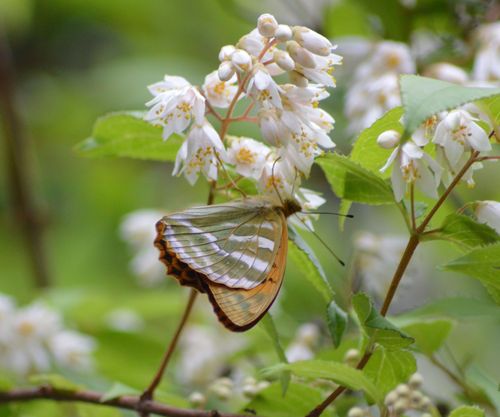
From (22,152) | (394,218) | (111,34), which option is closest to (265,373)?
(22,152)

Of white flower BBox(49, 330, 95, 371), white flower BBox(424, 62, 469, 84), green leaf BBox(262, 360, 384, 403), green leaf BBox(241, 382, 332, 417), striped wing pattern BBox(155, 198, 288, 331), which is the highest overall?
white flower BBox(424, 62, 469, 84)

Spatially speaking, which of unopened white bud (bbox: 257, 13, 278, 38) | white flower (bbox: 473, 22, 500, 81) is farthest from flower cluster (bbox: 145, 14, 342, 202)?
white flower (bbox: 473, 22, 500, 81)

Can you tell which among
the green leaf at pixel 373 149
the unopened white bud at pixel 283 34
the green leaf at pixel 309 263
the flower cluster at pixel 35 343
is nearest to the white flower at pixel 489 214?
the green leaf at pixel 373 149

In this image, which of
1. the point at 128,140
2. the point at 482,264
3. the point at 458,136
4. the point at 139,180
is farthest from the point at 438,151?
the point at 139,180

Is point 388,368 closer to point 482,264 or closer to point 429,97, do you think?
point 482,264

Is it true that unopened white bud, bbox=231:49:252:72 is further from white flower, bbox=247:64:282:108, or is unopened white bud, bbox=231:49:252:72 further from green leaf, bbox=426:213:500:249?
green leaf, bbox=426:213:500:249

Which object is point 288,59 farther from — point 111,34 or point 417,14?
point 111,34
